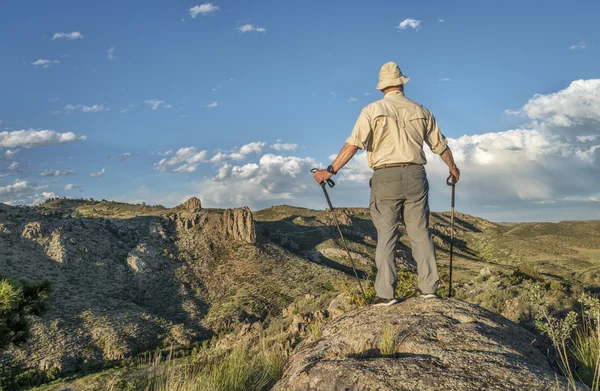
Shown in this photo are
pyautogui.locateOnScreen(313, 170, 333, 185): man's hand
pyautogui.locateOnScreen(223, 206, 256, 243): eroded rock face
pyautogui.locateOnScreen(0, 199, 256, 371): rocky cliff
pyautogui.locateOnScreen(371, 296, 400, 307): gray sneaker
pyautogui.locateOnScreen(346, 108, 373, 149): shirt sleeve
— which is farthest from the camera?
pyautogui.locateOnScreen(223, 206, 256, 243): eroded rock face

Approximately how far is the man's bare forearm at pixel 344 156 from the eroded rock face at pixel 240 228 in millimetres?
54467

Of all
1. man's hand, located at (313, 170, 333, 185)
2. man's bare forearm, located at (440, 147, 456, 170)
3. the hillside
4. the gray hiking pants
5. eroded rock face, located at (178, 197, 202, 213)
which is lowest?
the hillside

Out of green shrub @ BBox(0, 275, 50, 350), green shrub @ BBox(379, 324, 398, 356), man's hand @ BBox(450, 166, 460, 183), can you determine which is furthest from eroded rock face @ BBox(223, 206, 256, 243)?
green shrub @ BBox(379, 324, 398, 356)

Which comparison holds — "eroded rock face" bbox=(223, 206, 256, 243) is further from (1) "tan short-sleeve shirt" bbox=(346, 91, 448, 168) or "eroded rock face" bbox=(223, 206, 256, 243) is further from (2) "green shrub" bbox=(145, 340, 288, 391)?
(1) "tan short-sleeve shirt" bbox=(346, 91, 448, 168)

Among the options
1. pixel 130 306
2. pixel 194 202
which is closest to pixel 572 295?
pixel 130 306

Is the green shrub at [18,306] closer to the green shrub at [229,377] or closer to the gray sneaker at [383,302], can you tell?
the green shrub at [229,377]

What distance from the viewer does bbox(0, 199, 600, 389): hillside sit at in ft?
107

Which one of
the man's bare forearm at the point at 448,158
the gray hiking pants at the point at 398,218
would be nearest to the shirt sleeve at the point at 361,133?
the gray hiking pants at the point at 398,218

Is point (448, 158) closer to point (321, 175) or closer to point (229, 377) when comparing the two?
point (321, 175)

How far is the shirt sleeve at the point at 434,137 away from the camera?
743 centimetres

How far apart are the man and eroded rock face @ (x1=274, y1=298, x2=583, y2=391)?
0.59m

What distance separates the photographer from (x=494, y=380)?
4027 millimetres

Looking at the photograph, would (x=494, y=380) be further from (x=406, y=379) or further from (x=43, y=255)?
(x=43, y=255)

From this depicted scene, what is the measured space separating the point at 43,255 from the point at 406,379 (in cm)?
5155
